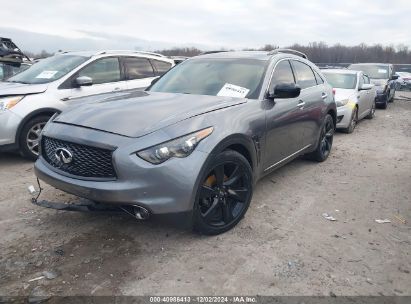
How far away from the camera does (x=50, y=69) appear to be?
644 cm

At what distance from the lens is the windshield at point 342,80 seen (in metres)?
9.62

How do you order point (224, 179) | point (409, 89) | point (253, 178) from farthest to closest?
point (409, 89), point (253, 178), point (224, 179)

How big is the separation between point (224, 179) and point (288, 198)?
1.34m

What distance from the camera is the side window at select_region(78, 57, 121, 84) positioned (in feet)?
21.3

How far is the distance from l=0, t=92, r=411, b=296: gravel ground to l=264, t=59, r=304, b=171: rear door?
0.53m

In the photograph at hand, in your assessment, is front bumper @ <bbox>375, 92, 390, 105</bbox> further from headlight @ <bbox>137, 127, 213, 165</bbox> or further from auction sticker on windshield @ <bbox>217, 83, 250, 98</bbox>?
headlight @ <bbox>137, 127, 213, 165</bbox>

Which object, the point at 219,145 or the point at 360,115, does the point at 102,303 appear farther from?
the point at 360,115

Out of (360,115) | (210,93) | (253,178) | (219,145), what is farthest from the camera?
(360,115)

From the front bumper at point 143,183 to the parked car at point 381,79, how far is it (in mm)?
12388

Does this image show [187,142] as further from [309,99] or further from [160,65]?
[160,65]

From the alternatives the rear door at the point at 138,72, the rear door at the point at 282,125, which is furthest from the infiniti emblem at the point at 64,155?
the rear door at the point at 138,72

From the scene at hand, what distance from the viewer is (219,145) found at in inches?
131

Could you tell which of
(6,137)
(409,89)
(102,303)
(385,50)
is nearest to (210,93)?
(102,303)

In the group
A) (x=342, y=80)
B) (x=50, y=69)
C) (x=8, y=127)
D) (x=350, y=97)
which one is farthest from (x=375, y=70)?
(x=8, y=127)
